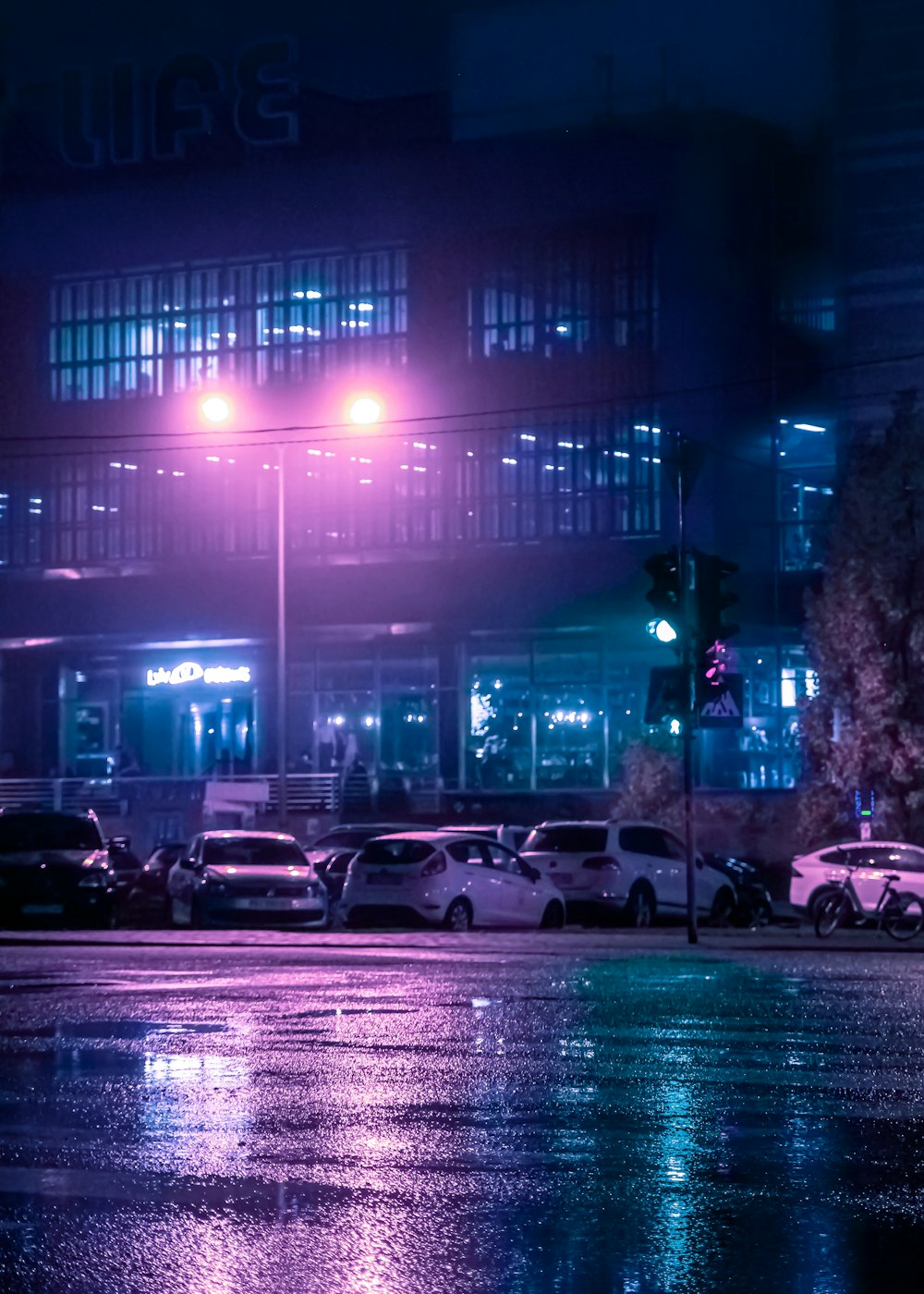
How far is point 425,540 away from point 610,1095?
42.0 m

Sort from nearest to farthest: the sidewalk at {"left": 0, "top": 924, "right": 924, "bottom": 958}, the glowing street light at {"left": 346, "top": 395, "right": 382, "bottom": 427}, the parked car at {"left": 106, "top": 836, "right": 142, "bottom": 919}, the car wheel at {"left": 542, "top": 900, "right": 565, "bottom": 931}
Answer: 1. the sidewalk at {"left": 0, "top": 924, "right": 924, "bottom": 958}
2. the car wheel at {"left": 542, "top": 900, "right": 565, "bottom": 931}
3. the parked car at {"left": 106, "top": 836, "right": 142, "bottom": 919}
4. the glowing street light at {"left": 346, "top": 395, "right": 382, "bottom": 427}

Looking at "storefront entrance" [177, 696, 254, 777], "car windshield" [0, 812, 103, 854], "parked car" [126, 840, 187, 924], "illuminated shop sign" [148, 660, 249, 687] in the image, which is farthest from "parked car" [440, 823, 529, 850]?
"illuminated shop sign" [148, 660, 249, 687]

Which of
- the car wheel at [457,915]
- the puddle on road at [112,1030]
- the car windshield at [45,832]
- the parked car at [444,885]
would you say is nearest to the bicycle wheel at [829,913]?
the parked car at [444,885]

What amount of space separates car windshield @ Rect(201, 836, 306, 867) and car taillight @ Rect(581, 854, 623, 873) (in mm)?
4248

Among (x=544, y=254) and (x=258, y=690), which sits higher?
(x=544, y=254)

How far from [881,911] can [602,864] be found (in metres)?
4.41

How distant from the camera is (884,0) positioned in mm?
52469

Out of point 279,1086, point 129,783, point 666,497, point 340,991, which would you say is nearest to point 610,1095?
point 279,1086

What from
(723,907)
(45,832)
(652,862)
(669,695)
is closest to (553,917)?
(652,862)

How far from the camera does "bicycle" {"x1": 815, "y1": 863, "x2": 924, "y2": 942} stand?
2761 cm

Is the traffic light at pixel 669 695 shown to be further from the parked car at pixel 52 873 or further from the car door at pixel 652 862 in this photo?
the parked car at pixel 52 873

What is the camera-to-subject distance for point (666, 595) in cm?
2498

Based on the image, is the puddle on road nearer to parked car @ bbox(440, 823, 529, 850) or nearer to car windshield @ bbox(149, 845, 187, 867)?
parked car @ bbox(440, 823, 529, 850)

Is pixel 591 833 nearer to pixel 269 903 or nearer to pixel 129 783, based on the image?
pixel 269 903
